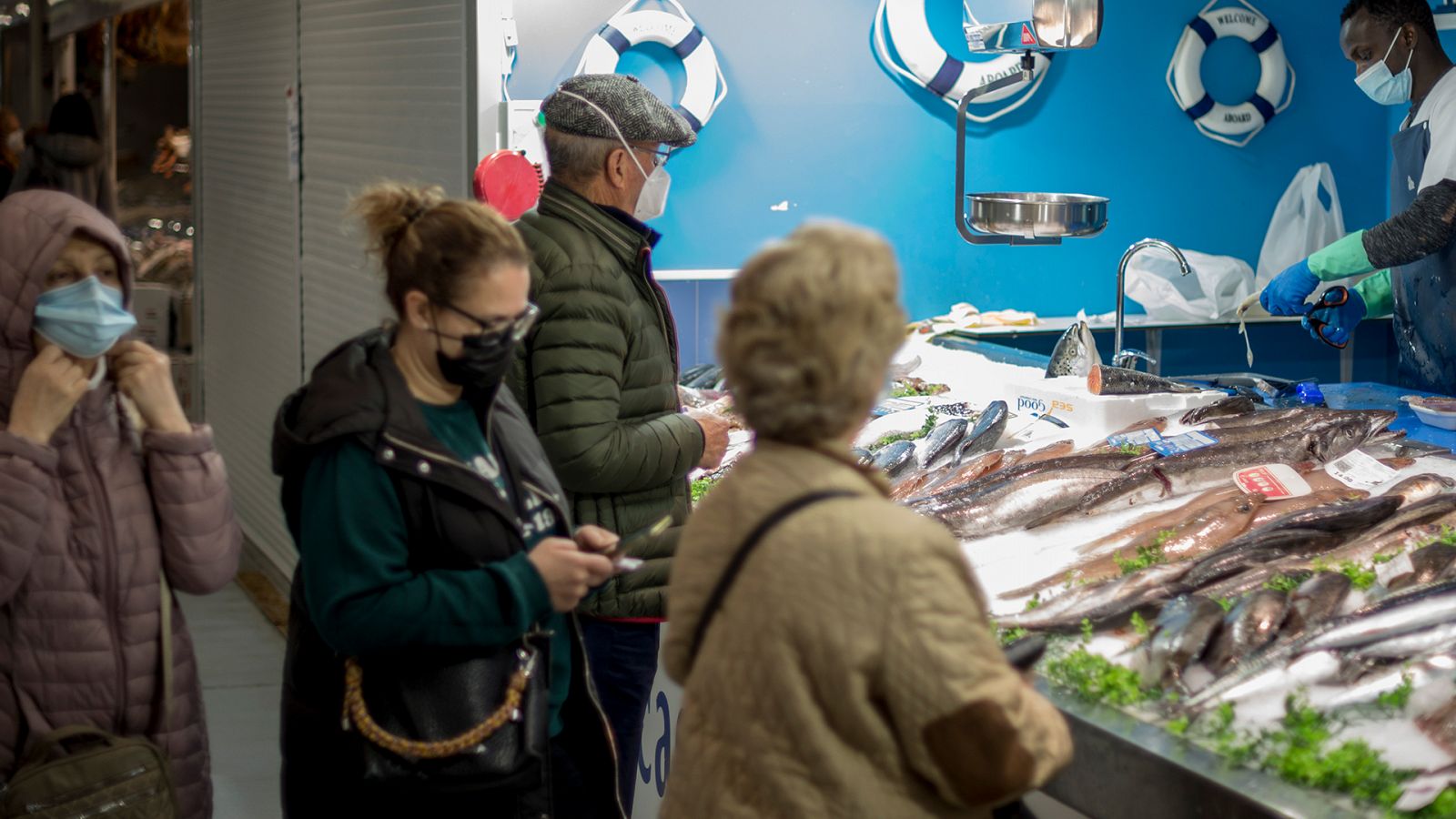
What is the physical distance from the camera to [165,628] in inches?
101

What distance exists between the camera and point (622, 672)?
10.0 feet

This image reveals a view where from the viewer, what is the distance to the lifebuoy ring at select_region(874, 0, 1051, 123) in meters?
6.86

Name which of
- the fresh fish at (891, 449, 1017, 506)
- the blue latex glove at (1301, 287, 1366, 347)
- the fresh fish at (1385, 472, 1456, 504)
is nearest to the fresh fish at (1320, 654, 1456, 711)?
the fresh fish at (1385, 472, 1456, 504)

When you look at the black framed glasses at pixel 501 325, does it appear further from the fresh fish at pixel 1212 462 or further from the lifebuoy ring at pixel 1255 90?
the lifebuoy ring at pixel 1255 90

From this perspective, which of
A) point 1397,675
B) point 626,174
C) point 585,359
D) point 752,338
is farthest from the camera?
point 626,174

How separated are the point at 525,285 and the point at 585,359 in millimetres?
556

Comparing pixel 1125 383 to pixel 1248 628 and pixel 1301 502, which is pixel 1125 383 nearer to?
pixel 1301 502

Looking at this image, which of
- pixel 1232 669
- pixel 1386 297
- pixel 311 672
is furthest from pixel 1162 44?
pixel 311 672

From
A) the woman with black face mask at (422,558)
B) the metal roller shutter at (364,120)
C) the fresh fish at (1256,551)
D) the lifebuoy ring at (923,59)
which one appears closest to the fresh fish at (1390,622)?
the fresh fish at (1256,551)

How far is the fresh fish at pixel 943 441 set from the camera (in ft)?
13.2

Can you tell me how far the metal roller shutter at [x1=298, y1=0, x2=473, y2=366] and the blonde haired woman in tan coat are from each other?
2981 millimetres

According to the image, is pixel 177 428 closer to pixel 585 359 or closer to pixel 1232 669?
pixel 585 359

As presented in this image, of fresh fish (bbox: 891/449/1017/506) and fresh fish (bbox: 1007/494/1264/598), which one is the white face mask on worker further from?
fresh fish (bbox: 1007/494/1264/598)

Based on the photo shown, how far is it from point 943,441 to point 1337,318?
1.96m
